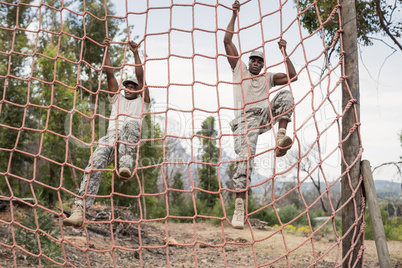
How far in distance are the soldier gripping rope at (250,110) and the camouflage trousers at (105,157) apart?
737 mm

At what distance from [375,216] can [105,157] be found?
70.5 inches

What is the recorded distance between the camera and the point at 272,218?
1029 centimetres

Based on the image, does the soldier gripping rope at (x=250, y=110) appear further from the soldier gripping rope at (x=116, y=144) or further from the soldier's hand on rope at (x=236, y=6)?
the soldier gripping rope at (x=116, y=144)

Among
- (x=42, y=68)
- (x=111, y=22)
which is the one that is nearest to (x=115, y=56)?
(x=111, y=22)

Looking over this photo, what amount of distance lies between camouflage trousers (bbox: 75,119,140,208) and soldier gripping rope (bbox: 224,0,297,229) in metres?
0.74

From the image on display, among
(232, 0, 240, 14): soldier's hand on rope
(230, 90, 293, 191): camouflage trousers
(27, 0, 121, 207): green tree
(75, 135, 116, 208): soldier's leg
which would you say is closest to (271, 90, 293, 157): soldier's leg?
(230, 90, 293, 191): camouflage trousers

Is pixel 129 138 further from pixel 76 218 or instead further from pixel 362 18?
pixel 362 18

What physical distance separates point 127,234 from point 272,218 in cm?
501

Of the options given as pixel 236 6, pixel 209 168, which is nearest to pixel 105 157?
pixel 236 6

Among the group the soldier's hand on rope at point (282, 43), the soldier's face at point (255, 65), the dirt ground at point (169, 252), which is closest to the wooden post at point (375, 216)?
the soldier's hand on rope at point (282, 43)

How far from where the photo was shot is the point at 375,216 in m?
2.32

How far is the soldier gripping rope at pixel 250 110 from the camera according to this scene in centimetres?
262

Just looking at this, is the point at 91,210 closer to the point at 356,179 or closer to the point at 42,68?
the point at 42,68

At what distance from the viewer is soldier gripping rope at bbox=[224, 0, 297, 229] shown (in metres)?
2.62
